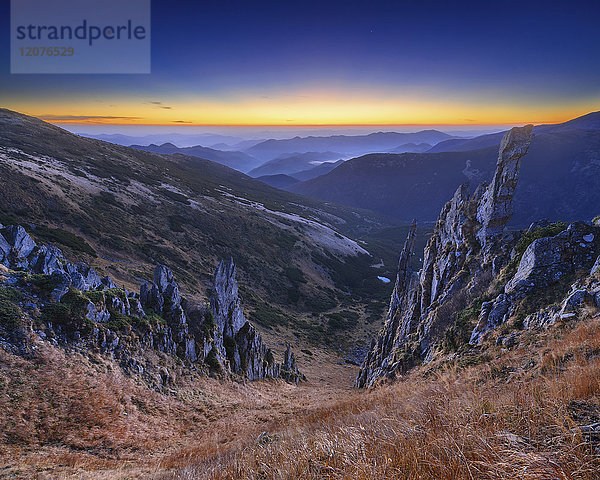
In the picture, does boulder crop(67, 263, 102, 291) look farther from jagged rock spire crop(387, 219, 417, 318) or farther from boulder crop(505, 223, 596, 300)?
jagged rock spire crop(387, 219, 417, 318)

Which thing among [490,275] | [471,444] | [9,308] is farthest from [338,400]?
[9,308]

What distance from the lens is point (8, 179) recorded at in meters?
43.9

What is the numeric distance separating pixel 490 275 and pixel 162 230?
5633 centimetres

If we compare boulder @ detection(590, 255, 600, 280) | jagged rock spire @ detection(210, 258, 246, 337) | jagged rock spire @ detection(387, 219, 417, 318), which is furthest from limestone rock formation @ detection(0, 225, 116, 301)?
jagged rock spire @ detection(387, 219, 417, 318)

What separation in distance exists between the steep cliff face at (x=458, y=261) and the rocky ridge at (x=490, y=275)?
0.06 m

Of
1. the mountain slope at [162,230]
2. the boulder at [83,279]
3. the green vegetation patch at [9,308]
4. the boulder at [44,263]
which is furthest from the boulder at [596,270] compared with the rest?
the mountain slope at [162,230]

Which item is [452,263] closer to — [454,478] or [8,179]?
[454,478]

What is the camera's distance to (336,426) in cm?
638

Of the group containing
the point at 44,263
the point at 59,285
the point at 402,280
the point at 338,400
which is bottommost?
the point at 338,400

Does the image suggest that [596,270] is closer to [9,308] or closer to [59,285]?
[59,285]

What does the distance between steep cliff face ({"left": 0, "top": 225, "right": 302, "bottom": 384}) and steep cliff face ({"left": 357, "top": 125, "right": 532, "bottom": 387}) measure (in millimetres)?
11197

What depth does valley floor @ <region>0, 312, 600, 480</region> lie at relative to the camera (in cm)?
364

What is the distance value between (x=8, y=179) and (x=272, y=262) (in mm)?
47492

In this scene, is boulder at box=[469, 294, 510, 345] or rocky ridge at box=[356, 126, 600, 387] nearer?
rocky ridge at box=[356, 126, 600, 387]
